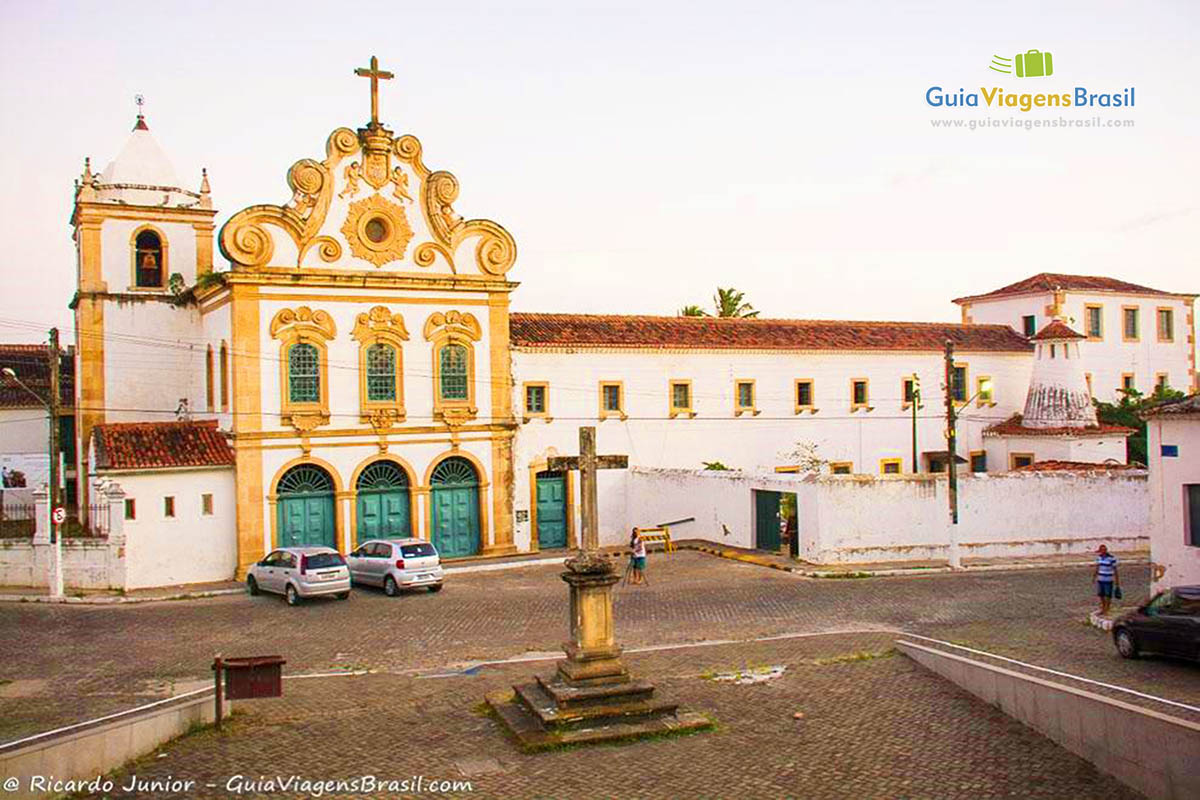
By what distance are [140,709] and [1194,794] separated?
1163 centimetres

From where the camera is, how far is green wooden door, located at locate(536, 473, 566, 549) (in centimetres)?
3250

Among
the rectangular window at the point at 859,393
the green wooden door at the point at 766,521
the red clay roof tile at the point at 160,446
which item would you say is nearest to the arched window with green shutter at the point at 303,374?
the red clay roof tile at the point at 160,446

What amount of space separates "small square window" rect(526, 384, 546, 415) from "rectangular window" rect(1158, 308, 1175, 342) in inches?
1086

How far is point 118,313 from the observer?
31047mm

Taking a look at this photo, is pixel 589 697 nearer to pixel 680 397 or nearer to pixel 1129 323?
pixel 680 397

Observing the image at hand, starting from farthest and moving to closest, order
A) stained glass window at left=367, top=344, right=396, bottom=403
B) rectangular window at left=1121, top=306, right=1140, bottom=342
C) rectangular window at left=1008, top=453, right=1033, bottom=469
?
1. rectangular window at left=1121, top=306, right=1140, bottom=342
2. rectangular window at left=1008, top=453, right=1033, bottom=469
3. stained glass window at left=367, top=344, right=396, bottom=403

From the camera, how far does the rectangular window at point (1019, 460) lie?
37.5m

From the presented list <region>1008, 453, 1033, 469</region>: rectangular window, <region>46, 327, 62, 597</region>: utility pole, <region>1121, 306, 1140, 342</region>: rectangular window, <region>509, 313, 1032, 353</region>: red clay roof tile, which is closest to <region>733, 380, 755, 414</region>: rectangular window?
<region>509, 313, 1032, 353</region>: red clay roof tile

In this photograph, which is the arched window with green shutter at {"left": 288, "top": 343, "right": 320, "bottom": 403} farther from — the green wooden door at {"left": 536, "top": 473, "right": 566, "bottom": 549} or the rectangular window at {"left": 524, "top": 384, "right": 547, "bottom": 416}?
the green wooden door at {"left": 536, "top": 473, "right": 566, "bottom": 549}

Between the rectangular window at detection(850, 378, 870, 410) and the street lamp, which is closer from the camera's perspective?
the street lamp

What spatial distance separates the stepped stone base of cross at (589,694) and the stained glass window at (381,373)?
1685cm

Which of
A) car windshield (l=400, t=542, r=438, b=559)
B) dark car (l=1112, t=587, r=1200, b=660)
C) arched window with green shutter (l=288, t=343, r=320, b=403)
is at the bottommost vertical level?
dark car (l=1112, t=587, r=1200, b=660)

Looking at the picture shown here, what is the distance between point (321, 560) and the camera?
23250mm

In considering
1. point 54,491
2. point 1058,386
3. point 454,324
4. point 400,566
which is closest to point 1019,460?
point 1058,386
